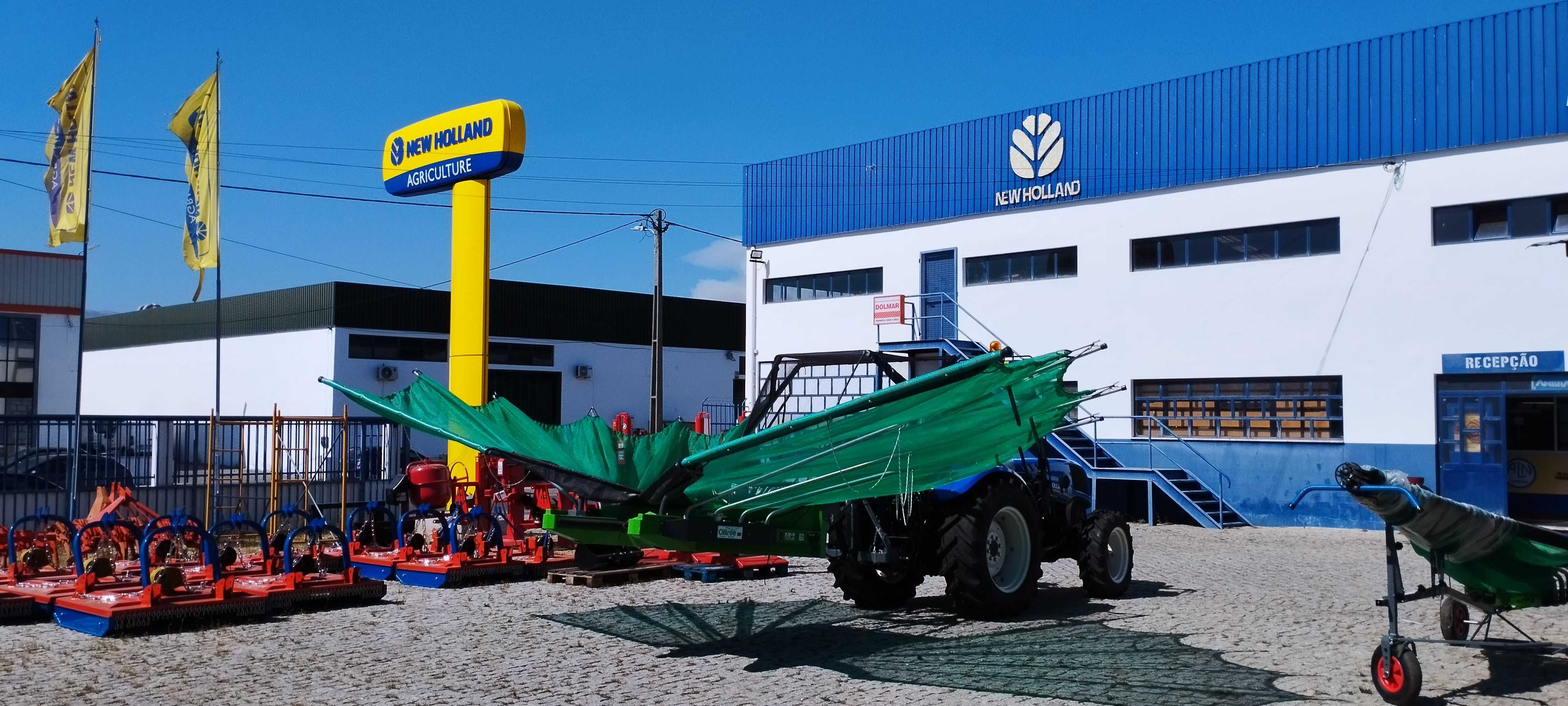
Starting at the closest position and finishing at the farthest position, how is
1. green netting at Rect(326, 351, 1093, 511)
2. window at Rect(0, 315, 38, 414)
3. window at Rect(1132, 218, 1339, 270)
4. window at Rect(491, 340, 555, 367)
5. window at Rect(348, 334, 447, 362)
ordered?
→ green netting at Rect(326, 351, 1093, 511) → window at Rect(1132, 218, 1339, 270) → window at Rect(0, 315, 38, 414) → window at Rect(348, 334, 447, 362) → window at Rect(491, 340, 555, 367)

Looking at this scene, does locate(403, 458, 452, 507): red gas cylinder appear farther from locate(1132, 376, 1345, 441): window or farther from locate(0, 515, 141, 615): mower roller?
locate(1132, 376, 1345, 441): window

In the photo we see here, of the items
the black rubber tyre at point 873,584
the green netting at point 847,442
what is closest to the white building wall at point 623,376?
the black rubber tyre at point 873,584

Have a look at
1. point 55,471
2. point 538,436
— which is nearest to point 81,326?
point 55,471

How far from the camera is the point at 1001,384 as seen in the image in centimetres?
790

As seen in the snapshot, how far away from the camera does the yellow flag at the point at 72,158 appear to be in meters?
15.3

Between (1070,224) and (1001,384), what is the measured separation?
54.3 ft

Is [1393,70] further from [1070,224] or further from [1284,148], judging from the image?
[1070,224]

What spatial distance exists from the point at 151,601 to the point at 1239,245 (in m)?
18.3

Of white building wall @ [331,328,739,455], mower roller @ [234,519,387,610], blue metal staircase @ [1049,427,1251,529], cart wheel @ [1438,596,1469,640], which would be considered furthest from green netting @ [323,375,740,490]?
white building wall @ [331,328,739,455]

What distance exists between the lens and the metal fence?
50.7 feet

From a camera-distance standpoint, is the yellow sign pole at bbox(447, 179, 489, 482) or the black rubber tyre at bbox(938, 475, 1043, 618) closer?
the black rubber tyre at bbox(938, 475, 1043, 618)

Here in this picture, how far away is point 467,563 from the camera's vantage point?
40.1ft

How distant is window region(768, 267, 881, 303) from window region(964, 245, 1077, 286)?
250 cm

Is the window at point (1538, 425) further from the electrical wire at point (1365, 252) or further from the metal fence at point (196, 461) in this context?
the metal fence at point (196, 461)
